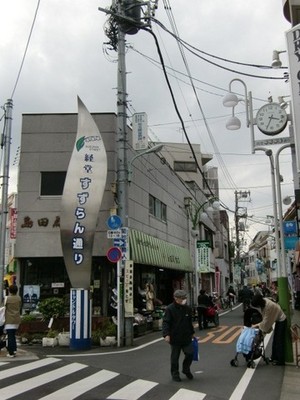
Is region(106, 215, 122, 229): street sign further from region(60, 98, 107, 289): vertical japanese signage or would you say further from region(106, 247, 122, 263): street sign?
region(106, 247, 122, 263): street sign

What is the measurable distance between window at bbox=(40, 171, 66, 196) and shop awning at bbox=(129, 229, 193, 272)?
3182 millimetres

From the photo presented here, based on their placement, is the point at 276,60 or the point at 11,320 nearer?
the point at 276,60

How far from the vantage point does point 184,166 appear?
4762cm

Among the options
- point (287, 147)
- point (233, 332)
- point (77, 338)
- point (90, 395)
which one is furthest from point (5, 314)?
point (233, 332)

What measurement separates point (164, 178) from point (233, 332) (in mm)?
9839

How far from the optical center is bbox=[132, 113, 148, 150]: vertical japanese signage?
1636 centimetres

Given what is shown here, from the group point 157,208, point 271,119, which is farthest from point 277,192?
point 157,208

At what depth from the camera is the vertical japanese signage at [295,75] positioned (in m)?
7.47

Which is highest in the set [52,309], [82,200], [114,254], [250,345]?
[82,200]

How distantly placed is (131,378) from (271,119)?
6422 millimetres

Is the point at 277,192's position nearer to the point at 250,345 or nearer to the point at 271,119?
the point at 271,119

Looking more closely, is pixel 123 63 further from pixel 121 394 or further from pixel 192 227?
pixel 192 227

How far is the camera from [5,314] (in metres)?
11.5

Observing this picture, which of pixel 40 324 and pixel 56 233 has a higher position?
pixel 56 233
